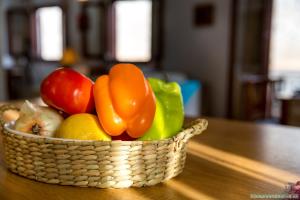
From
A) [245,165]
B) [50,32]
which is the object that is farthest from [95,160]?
[50,32]

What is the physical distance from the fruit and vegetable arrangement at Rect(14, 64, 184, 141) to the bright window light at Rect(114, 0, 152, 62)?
168 inches

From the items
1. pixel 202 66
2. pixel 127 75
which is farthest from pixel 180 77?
pixel 127 75

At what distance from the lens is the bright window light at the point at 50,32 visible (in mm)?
6324

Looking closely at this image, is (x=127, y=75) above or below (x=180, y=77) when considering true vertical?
above

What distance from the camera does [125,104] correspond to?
2.21ft

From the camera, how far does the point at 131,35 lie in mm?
5250

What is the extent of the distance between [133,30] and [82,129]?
4.64 m

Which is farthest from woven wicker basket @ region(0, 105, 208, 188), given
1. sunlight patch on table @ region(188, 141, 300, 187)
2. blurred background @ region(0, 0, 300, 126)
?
blurred background @ region(0, 0, 300, 126)

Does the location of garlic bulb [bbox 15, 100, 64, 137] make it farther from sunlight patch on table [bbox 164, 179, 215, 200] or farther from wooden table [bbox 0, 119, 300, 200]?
sunlight patch on table [bbox 164, 179, 215, 200]

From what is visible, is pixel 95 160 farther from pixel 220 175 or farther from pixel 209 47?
pixel 209 47

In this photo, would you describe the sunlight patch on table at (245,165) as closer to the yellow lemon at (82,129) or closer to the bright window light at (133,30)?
the yellow lemon at (82,129)

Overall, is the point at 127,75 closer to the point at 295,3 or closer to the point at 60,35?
the point at 295,3

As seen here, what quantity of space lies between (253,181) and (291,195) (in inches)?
4.9

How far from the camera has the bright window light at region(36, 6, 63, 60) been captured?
632 cm
